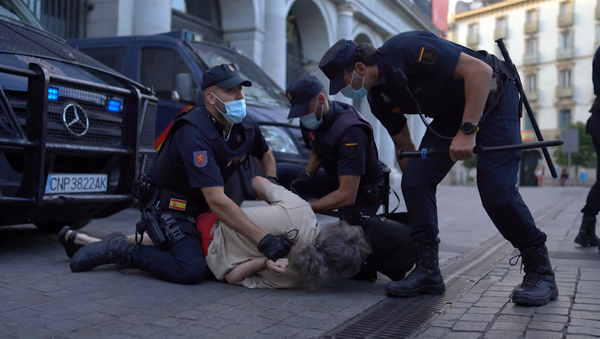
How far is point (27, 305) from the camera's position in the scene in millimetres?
3344

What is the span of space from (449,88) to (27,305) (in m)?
2.60

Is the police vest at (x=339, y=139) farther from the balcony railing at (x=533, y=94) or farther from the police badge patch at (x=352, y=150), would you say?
the balcony railing at (x=533, y=94)

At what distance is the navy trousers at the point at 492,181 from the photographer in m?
3.50

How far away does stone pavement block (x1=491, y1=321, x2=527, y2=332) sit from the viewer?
292 cm

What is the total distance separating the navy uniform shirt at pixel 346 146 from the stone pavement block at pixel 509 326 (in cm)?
148

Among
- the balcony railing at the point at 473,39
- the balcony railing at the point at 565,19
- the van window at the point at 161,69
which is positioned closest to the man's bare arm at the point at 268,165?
the van window at the point at 161,69

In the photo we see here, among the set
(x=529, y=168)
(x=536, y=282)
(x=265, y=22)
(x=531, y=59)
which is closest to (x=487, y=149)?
(x=536, y=282)

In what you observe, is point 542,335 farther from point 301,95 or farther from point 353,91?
point 301,95

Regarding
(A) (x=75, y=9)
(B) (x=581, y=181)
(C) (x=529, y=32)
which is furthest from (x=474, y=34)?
(A) (x=75, y=9)

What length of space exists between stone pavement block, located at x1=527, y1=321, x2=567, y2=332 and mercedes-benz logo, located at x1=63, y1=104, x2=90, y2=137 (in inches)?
137

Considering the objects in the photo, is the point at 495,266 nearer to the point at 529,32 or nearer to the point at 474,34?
the point at 529,32

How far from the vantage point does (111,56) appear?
8539 millimetres

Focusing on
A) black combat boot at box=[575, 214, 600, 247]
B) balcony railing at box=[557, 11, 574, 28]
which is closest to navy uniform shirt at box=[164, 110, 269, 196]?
black combat boot at box=[575, 214, 600, 247]

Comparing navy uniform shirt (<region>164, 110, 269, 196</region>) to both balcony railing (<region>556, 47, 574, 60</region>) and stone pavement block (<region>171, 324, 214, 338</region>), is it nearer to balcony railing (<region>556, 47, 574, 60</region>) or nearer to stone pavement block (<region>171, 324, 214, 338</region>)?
stone pavement block (<region>171, 324, 214, 338</region>)
